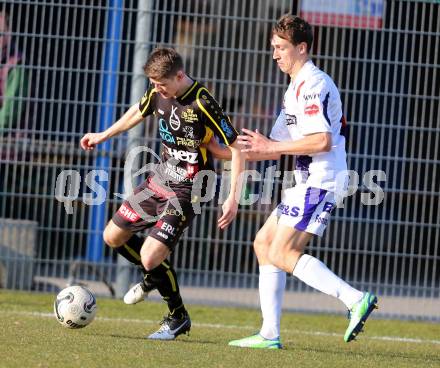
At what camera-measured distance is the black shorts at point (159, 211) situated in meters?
7.66

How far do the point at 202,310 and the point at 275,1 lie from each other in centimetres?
290

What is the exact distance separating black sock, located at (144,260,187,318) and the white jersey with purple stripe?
1.20 m

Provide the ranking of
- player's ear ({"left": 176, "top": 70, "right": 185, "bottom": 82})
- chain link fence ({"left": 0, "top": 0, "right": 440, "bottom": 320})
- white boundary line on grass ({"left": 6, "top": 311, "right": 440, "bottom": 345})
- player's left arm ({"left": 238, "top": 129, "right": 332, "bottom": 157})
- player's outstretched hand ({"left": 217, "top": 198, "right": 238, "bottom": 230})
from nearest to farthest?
player's left arm ({"left": 238, "top": 129, "right": 332, "bottom": 157})
player's outstretched hand ({"left": 217, "top": 198, "right": 238, "bottom": 230})
player's ear ({"left": 176, "top": 70, "right": 185, "bottom": 82})
white boundary line on grass ({"left": 6, "top": 311, "right": 440, "bottom": 345})
chain link fence ({"left": 0, "top": 0, "right": 440, "bottom": 320})

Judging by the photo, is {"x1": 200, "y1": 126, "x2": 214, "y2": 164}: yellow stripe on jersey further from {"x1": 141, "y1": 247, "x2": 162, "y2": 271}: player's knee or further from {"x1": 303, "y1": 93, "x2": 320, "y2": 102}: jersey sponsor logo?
{"x1": 303, "y1": 93, "x2": 320, "y2": 102}: jersey sponsor logo

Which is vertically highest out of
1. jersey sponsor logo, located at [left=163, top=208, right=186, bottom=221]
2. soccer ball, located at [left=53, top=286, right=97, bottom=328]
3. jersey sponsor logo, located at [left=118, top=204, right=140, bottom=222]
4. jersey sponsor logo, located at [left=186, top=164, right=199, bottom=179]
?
jersey sponsor logo, located at [left=186, top=164, right=199, bottom=179]

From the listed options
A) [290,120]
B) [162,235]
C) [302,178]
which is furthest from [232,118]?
[302,178]

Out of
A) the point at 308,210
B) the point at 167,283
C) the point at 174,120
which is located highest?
the point at 174,120

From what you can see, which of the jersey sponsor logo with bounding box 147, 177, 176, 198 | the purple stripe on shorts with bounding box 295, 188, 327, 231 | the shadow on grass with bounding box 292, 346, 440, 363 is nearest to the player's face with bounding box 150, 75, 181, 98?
the jersey sponsor logo with bounding box 147, 177, 176, 198

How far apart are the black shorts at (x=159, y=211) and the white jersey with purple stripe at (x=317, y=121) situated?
2.98 ft

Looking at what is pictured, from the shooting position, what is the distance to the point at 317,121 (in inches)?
273

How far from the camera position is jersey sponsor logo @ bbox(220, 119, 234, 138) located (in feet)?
24.9

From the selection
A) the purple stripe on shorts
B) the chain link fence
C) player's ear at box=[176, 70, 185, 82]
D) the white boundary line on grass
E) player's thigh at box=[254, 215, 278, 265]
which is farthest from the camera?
the chain link fence

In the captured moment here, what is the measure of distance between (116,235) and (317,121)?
1691 mm

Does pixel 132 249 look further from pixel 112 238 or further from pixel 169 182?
pixel 169 182
